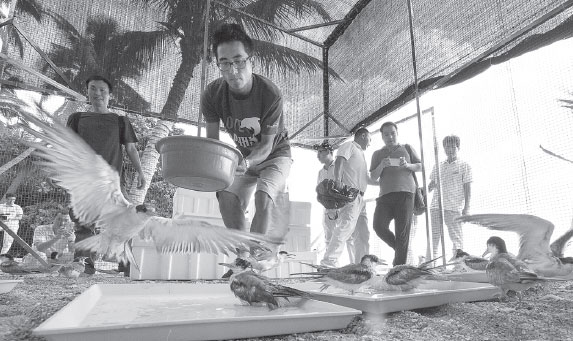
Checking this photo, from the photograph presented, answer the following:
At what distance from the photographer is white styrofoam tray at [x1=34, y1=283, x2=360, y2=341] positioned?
3.30ft

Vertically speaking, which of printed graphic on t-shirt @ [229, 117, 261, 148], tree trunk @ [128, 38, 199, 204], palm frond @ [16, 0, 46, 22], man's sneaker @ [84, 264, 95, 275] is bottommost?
man's sneaker @ [84, 264, 95, 275]

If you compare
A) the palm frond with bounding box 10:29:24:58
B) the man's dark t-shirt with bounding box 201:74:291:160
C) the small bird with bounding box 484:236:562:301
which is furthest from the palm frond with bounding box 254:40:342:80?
the small bird with bounding box 484:236:562:301

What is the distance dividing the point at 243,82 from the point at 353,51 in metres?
3.92

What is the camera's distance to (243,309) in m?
1.67

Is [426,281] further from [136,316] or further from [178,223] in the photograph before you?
[136,316]

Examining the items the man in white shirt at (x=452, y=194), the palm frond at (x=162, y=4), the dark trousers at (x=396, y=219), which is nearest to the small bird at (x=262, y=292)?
the dark trousers at (x=396, y=219)

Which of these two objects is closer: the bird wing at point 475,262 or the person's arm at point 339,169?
the bird wing at point 475,262

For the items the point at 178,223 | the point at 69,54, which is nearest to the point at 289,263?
the point at 178,223

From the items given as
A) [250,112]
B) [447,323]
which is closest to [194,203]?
[250,112]

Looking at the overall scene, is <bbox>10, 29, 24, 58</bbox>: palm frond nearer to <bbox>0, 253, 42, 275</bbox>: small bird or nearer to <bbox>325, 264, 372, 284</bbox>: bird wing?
<bbox>0, 253, 42, 275</bbox>: small bird

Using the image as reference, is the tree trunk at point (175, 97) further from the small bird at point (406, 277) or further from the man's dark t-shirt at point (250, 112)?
the small bird at point (406, 277)

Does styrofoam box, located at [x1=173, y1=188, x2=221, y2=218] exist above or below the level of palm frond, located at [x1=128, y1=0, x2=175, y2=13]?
below

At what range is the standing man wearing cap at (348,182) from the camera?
5.00 metres

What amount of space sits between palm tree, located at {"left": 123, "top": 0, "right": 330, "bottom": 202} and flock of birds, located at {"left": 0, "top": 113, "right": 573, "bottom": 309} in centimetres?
301
